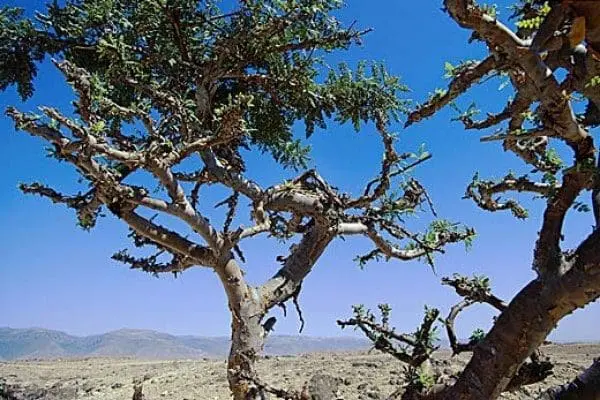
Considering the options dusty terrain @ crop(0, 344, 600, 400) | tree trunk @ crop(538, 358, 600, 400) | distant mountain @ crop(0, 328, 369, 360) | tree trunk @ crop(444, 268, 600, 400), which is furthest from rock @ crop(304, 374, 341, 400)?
distant mountain @ crop(0, 328, 369, 360)

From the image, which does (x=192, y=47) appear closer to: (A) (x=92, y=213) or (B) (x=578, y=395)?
(A) (x=92, y=213)

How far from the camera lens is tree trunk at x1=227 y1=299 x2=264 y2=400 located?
4906 millimetres

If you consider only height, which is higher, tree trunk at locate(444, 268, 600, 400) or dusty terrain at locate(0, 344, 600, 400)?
tree trunk at locate(444, 268, 600, 400)

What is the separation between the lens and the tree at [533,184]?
2053mm

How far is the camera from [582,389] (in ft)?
9.16

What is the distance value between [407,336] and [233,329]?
6.44 ft

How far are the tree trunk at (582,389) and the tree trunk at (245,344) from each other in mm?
2761

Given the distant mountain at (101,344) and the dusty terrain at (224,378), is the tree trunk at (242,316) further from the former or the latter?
the distant mountain at (101,344)

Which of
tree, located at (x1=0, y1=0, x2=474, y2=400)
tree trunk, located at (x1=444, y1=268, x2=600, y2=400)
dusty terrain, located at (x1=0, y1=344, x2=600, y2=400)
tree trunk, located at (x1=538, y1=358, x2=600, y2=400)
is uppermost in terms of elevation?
tree, located at (x1=0, y1=0, x2=474, y2=400)

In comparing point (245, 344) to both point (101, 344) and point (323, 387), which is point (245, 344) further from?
point (101, 344)

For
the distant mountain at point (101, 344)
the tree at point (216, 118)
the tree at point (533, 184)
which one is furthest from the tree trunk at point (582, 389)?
the distant mountain at point (101, 344)

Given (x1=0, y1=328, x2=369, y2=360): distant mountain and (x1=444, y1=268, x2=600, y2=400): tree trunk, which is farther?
(x1=0, y1=328, x2=369, y2=360): distant mountain

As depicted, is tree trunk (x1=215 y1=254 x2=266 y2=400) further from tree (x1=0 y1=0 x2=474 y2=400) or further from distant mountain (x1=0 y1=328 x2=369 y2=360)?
distant mountain (x1=0 y1=328 x2=369 y2=360)

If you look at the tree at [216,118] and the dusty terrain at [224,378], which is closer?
the tree at [216,118]
